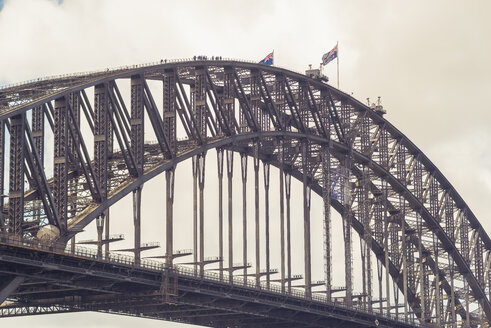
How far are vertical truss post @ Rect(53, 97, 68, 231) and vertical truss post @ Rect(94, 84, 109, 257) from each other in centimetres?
512

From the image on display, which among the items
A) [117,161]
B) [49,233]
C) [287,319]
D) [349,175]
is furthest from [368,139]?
[49,233]

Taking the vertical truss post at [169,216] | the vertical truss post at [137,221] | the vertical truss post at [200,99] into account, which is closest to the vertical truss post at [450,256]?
the vertical truss post at [200,99]

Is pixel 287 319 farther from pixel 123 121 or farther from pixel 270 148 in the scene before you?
pixel 123 121

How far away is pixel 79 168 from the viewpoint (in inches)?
5118

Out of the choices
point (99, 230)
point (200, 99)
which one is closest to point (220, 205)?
point (200, 99)

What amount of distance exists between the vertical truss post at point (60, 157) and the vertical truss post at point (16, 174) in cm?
566

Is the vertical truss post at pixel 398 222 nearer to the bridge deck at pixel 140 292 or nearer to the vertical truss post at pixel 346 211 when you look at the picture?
the vertical truss post at pixel 346 211

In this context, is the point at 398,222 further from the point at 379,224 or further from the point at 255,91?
the point at 255,91

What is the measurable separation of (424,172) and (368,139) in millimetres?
19493

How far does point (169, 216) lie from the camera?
425ft

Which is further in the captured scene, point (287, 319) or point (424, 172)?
point (424, 172)

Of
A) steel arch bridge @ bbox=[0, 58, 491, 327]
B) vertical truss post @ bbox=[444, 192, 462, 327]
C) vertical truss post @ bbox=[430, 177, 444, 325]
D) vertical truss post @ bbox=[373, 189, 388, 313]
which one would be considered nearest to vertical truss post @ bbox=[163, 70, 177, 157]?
steel arch bridge @ bbox=[0, 58, 491, 327]

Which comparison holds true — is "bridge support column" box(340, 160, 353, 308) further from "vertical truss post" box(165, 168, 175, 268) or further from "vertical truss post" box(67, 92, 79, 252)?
"vertical truss post" box(67, 92, 79, 252)

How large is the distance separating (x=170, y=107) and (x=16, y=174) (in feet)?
85.6
